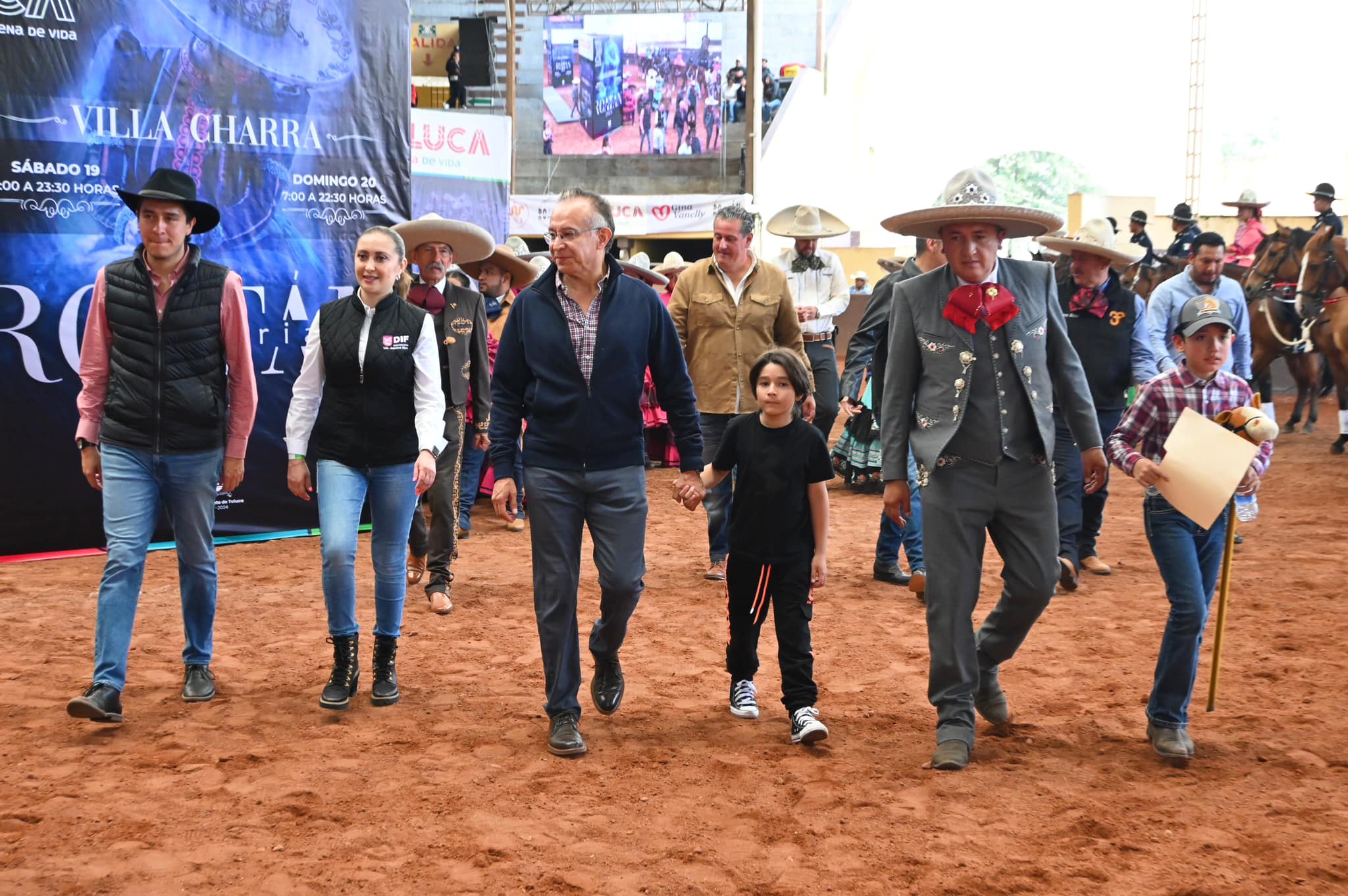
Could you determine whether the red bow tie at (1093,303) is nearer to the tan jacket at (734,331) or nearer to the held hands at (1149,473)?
the tan jacket at (734,331)

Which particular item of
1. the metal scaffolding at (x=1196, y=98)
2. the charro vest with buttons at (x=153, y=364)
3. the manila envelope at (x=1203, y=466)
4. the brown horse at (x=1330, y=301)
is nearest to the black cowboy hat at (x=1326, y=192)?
the brown horse at (x=1330, y=301)

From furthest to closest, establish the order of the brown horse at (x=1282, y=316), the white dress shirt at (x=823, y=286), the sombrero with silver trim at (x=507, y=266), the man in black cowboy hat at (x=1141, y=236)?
1. the man in black cowboy hat at (x=1141, y=236)
2. the brown horse at (x=1282, y=316)
3. the white dress shirt at (x=823, y=286)
4. the sombrero with silver trim at (x=507, y=266)

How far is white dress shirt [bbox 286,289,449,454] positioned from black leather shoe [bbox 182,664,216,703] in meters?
1.14

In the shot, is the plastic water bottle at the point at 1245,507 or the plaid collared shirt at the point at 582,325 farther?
the plastic water bottle at the point at 1245,507

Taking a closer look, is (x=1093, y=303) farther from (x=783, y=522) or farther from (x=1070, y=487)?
(x=783, y=522)

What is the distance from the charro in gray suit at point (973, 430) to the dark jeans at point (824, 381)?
3260 millimetres

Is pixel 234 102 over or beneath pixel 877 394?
over

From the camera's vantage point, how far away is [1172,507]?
189 inches

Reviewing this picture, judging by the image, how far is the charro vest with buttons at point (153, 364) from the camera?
519cm

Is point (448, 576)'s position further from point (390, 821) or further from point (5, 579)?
point (390, 821)

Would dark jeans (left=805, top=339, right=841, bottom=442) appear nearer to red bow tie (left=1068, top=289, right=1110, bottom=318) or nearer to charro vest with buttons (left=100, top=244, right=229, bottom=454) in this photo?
red bow tie (left=1068, top=289, right=1110, bottom=318)

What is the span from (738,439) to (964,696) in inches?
55.2

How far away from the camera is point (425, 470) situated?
5.28 meters

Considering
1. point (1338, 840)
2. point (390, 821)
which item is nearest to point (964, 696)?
point (1338, 840)
